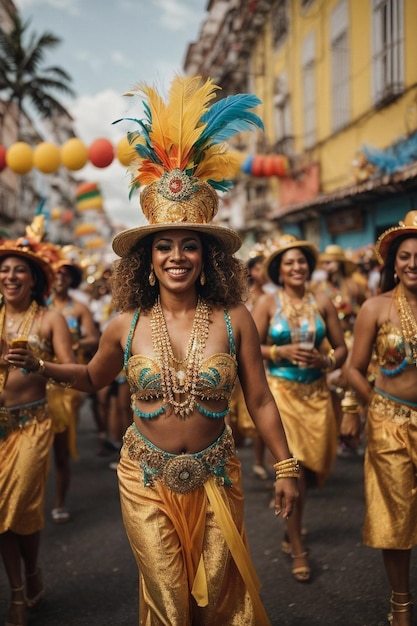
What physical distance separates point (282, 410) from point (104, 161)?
5.72 meters

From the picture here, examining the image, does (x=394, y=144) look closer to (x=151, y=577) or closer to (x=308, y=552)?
(x=308, y=552)

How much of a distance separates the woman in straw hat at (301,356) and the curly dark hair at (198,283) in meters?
1.64

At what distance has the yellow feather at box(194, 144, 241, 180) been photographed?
2984 mm

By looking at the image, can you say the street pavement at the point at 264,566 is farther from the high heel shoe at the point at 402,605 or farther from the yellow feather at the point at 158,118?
the yellow feather at the point at 158,118

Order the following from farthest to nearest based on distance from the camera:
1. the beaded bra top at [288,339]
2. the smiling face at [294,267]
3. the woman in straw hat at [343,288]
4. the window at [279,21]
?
the window at [279,21]
the woman in straw hat at [343,288]
the smiling face at [294,267]
the beaded bra top at [288,339]

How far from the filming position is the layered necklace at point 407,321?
11.2 ft

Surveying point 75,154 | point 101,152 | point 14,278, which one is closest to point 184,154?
point 14,278

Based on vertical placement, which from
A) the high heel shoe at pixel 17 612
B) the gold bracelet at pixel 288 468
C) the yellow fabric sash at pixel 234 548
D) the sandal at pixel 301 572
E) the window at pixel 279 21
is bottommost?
the sandal at pixel 301 572

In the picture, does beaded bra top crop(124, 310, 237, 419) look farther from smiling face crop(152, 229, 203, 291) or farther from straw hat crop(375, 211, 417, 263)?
straw hat crop(375, 211, 417, 263)

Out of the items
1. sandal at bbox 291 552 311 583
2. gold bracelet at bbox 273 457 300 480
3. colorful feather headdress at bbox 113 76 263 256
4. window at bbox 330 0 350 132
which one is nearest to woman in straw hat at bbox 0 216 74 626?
colorful feather headdress at bbox 113 76 263 256

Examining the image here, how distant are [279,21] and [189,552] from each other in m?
20.7

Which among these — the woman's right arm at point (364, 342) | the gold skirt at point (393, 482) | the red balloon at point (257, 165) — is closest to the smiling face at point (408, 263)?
the woman's right arm at point (364, 342)

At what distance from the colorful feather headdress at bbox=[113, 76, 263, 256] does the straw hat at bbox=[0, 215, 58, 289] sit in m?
1.29

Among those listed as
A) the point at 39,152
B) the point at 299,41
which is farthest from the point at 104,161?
the point at 299,41
